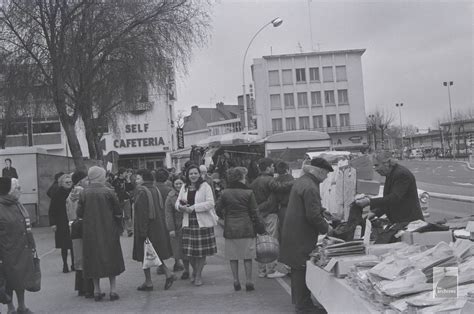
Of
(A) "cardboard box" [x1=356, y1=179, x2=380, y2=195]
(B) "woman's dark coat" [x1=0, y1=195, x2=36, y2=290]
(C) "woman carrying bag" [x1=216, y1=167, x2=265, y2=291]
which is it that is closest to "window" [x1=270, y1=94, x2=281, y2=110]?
(A) "cardboard box" [x1=356, y1=179, x2=380, y2=195]

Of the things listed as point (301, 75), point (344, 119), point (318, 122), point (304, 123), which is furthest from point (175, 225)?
point (301, 75)

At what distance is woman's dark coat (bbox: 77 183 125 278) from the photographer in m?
7.84

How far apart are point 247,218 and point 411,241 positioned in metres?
3.00

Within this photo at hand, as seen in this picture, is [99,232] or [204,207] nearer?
[99,232]

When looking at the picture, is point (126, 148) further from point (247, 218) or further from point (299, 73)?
point (247, 218)

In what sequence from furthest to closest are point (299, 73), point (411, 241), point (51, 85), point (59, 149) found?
point (299, 73) < point (59, 149) < point (51, 85) < point (411, 241)

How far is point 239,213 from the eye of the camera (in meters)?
8.21

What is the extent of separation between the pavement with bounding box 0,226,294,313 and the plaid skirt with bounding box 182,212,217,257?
554 mm

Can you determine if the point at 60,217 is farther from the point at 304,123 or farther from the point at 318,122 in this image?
the point at 318,122

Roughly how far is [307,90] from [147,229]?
239ft

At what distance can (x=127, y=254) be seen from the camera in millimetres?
12711

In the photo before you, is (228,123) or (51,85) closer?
(51,85)

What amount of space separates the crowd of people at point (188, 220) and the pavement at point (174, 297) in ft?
0.74

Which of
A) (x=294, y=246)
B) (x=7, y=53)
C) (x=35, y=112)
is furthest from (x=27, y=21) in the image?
(x=294, y=246)
